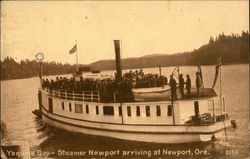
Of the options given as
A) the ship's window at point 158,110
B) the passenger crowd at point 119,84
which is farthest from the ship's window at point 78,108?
the ship's window at point 158,110

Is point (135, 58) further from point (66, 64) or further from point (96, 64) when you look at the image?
point (66, 64)

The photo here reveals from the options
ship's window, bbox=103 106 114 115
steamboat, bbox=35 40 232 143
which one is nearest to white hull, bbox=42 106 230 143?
steamboat, bbox=35 40 232 143

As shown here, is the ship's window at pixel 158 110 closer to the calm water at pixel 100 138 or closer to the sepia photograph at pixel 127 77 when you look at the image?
the sepia photograph at pixel 127 77

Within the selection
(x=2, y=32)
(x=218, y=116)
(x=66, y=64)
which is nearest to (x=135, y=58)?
(x=66, y=64)

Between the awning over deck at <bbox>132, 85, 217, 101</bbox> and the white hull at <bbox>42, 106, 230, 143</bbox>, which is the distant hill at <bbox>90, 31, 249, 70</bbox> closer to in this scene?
the awning over deck at <bbox>132, 85, 217, 101</bbox>

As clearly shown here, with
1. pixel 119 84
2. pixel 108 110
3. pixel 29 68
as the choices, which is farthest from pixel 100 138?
pixel 29 68

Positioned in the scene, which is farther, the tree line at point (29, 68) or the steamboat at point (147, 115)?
the tree line at point (29, 68)

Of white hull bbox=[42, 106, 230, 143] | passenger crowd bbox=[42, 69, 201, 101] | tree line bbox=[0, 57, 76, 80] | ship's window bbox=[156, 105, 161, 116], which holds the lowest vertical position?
white hull bbox=[42, 106, 230, 143]

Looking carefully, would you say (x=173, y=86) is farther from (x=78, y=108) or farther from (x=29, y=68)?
(x=29, y=68)
